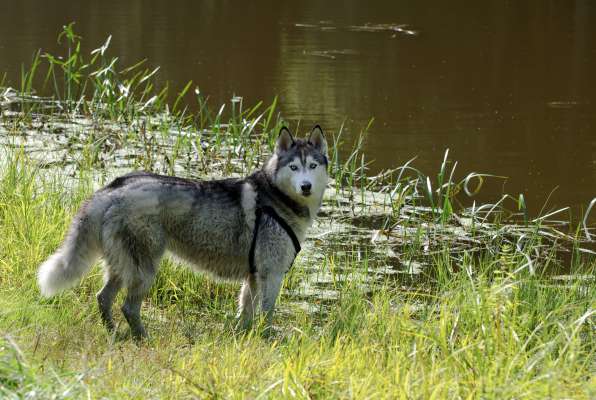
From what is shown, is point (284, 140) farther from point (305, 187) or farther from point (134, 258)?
point (134, 258)

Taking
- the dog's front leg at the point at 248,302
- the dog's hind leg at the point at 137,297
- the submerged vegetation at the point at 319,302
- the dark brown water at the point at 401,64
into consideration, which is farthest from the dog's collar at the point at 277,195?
the dark brown water at the point at 401,64

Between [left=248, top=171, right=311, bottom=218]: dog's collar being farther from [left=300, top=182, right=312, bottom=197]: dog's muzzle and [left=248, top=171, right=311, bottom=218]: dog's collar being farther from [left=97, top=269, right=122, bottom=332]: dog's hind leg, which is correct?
[left=97, top=269, right=122, bottom=332]: dog's hind leg

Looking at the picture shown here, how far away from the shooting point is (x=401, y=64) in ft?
53.2

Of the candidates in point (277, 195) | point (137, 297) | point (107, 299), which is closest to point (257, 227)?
point (277, 195)

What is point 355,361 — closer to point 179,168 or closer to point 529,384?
point 529,384

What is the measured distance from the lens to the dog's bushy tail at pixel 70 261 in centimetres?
504

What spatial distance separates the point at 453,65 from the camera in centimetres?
Answer: 1625

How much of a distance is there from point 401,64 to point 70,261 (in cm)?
1183

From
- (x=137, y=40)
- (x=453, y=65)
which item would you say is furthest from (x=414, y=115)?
(x=137, y=40)

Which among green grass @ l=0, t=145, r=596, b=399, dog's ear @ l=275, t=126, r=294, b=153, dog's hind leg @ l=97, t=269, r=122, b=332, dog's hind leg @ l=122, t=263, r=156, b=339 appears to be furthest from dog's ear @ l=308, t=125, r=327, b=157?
dog's hind leg @ l=97, t=269, r=122, b=332

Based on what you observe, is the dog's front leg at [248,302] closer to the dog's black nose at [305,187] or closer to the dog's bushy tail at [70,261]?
the dog's black nose at [305,187]

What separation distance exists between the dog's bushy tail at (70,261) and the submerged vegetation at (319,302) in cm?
16

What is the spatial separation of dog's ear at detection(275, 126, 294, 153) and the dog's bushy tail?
119 centimetres

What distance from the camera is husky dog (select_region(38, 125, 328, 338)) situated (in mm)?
5094
